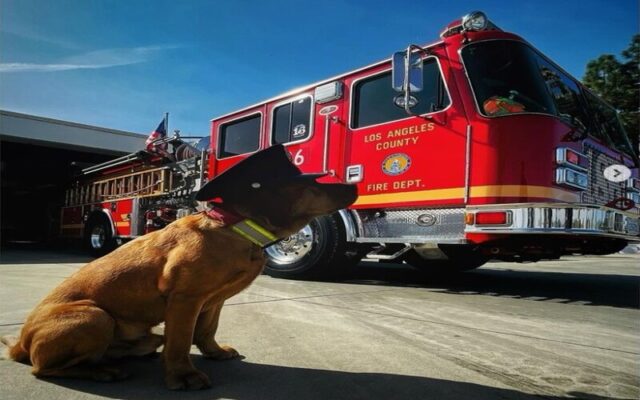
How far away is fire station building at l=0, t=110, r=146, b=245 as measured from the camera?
1240 centimetres

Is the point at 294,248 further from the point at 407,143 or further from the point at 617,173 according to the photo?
the point at 617,173

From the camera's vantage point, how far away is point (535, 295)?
5.00 m

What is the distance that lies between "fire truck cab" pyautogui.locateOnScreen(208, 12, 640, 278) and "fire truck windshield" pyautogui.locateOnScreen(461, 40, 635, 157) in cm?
1

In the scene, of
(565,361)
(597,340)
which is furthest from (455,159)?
(565,361)

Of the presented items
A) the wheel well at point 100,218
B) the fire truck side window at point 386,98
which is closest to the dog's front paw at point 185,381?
the fire truck side window at point 386,98

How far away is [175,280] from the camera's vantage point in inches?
71.3

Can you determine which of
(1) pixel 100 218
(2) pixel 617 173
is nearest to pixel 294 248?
(2) pixel 617 173

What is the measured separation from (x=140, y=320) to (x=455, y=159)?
11.2 feet

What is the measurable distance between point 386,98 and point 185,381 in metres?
4.01

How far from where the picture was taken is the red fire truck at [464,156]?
4.05 metres

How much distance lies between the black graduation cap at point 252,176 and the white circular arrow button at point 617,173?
389 cm

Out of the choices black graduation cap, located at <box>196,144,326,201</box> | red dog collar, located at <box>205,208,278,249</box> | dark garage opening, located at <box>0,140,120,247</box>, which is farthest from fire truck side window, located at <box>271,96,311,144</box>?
dark garage opening, located at <box>0,140,120,247</box>

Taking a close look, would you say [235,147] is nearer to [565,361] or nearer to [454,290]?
[454,290]

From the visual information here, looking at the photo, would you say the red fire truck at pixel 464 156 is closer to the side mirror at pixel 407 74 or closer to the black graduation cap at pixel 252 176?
the side mirror at pixel 407 74
